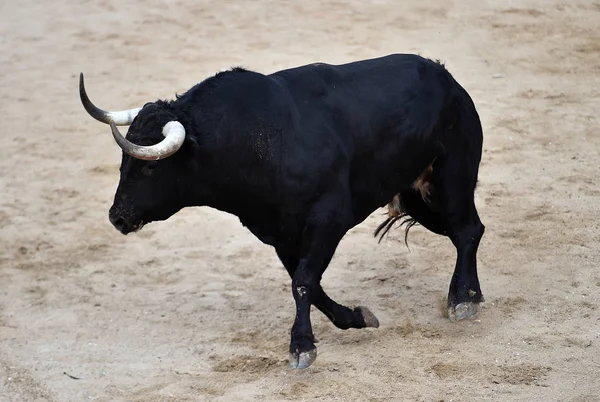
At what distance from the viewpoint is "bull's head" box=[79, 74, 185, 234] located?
5.47 metres

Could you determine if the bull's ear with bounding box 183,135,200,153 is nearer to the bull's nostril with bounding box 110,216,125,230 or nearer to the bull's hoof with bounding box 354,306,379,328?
the bull's nostril with bounding box 110,216,125,230

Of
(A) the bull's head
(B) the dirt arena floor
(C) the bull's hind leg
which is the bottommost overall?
(B) the dirt arena floor

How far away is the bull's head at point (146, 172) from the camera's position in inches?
215

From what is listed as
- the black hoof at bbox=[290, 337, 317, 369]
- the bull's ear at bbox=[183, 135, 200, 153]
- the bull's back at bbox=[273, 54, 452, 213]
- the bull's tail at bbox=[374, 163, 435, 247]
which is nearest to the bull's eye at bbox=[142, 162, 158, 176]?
the bull's ear at bbox=[183, 135, 200, 153]

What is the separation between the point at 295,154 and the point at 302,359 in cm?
105

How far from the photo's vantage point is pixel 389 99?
6.00m

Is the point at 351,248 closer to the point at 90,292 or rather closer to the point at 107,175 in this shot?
the point at 90,292

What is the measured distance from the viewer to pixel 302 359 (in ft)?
18.4

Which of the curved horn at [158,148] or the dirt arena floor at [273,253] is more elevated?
the curved horn at [158,148]

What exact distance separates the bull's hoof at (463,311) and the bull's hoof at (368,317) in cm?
45

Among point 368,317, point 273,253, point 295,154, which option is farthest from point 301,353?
point 273,253

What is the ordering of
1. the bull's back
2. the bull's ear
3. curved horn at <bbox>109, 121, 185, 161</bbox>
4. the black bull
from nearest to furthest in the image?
curved horn at <bbox>109, 121, 185, 161</bbox>
the bull's ear
the black bull
the bull's back

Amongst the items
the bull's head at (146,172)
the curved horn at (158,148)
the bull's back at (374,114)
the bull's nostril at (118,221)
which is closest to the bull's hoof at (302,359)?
the bull's back at (374,114)

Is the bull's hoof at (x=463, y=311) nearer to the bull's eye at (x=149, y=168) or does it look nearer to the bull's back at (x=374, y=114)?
the bull's back at (x=374, y=114)
